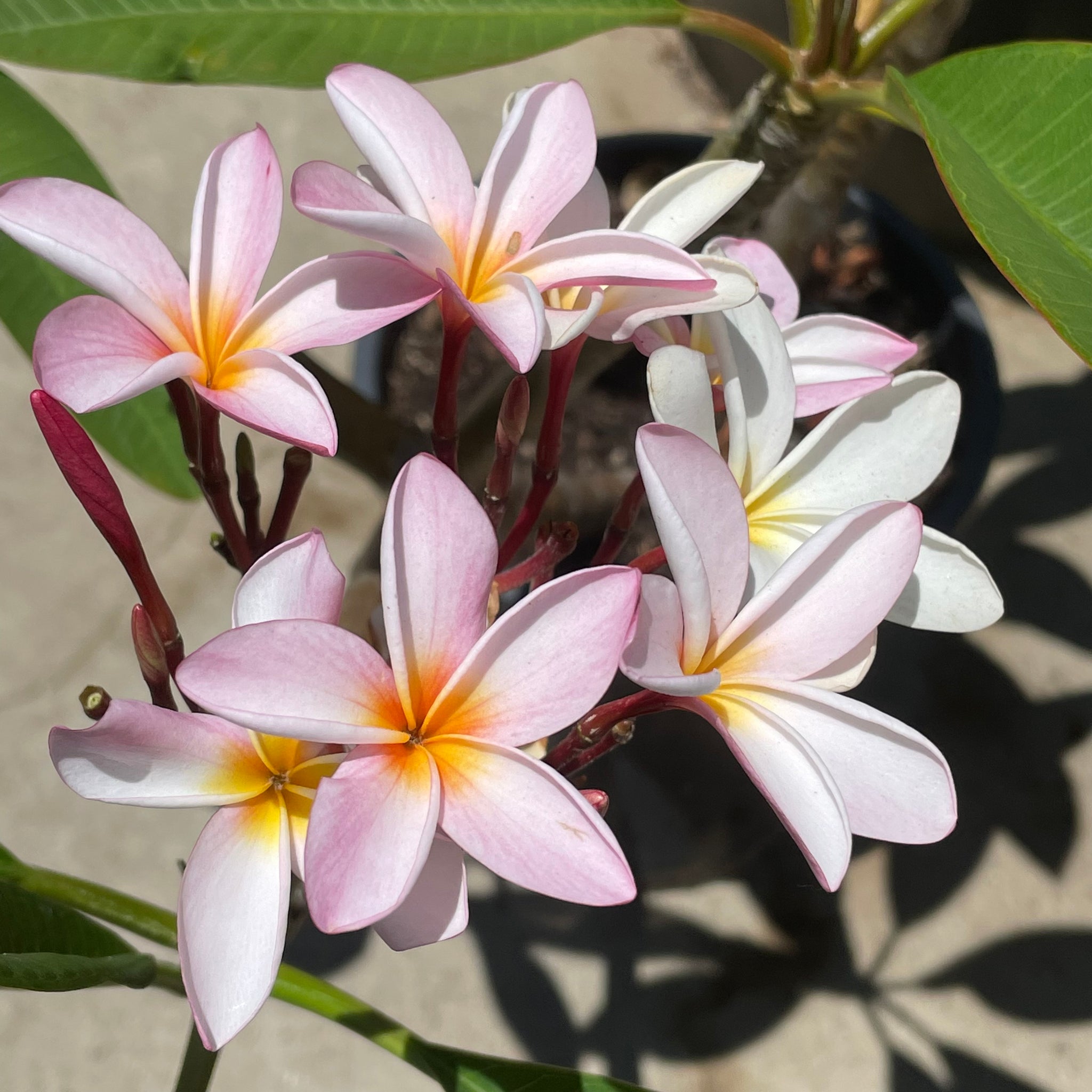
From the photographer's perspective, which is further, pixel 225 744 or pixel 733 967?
pixel 733 967

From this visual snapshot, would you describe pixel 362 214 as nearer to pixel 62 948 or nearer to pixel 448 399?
pixel 448 399

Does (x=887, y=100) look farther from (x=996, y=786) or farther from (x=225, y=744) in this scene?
(x=996, y=786)

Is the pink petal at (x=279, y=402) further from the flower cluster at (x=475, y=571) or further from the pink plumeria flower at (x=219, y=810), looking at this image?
the pink plumeria flower at (x=219, y=810)

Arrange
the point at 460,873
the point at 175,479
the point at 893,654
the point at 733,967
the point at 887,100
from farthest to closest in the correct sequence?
the point at 893,654 → the point at 733,967 → the point at 175,479 → the point at 887,100 → the point at 460,873

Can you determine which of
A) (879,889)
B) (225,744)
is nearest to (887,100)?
(225,744)

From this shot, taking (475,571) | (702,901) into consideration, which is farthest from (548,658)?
(702,901)

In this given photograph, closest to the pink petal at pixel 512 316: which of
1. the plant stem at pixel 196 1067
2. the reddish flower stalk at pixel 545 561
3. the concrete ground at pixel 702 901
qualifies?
the reddish flower stalk at pixel 545 561

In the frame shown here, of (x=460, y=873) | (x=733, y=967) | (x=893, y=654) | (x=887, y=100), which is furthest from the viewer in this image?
(x=893, y=654)
